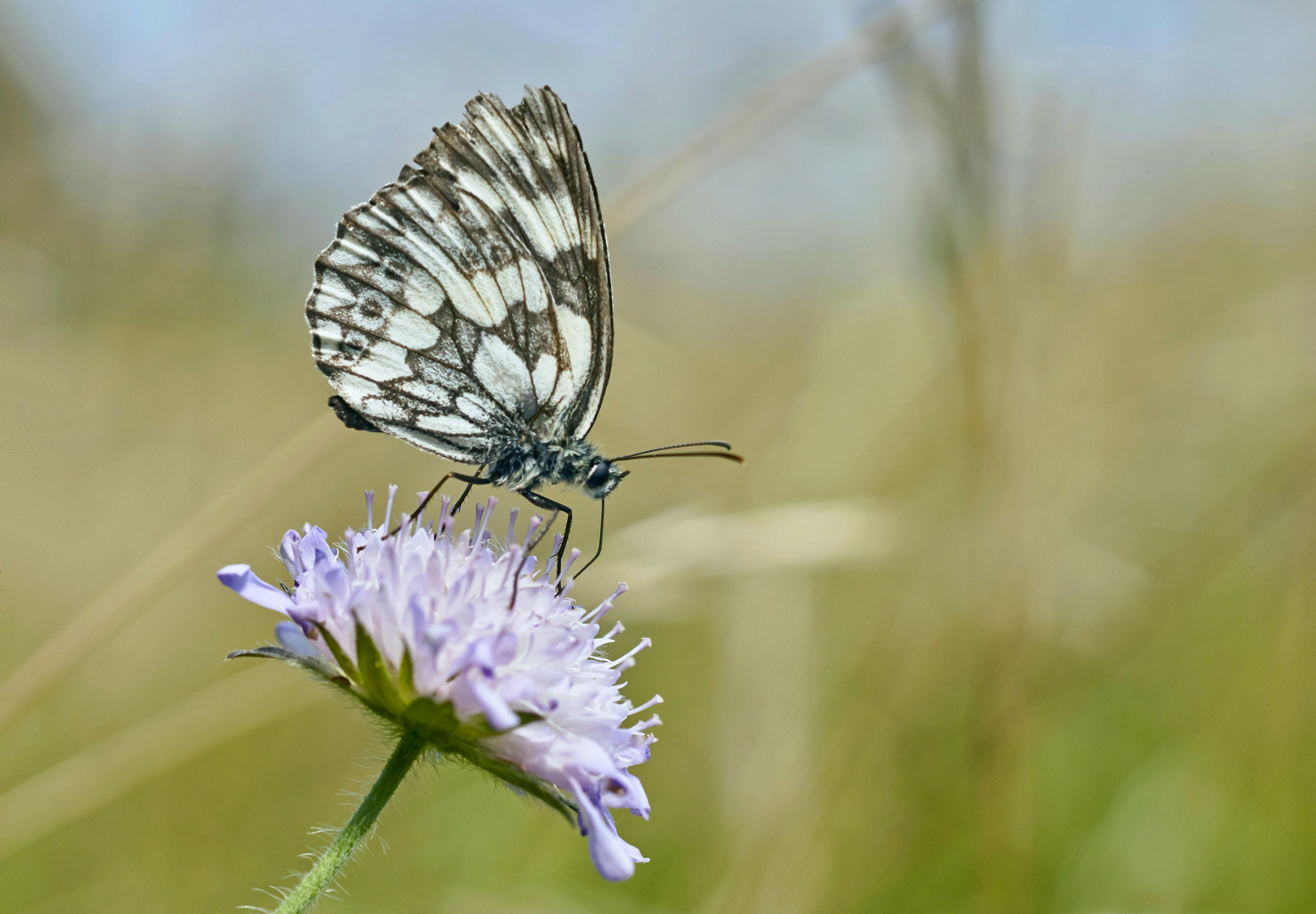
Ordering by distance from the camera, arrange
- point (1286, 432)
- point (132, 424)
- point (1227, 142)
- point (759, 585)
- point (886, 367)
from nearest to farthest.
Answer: point (759, 585) < point (1286, 432) < point (886, 367) < point (132, 424) < point (1227, 142)

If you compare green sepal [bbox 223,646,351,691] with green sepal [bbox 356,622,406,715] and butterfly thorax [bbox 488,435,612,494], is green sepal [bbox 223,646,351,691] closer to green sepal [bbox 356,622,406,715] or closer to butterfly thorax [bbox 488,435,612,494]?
green sepal [bbox 356,622,406,715]

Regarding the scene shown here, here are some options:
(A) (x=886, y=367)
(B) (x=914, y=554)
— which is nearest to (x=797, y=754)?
(B) (x=914, y=554)

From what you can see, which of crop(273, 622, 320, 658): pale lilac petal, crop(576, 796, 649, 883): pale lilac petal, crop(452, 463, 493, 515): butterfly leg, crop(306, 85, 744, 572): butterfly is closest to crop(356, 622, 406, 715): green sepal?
crop(273, 622, 320, 658): pale lilac petal

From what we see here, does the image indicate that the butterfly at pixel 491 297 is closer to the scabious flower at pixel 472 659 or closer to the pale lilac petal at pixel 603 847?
the scabious flower at pixel 472 659

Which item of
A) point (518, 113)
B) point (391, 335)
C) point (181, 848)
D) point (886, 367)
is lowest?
point (181, 848)

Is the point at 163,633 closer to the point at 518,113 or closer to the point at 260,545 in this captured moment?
the point at 260,545
